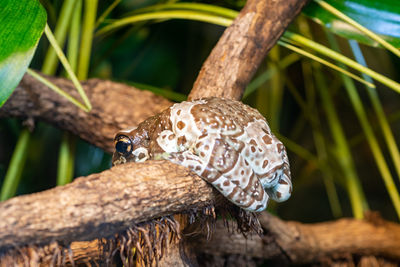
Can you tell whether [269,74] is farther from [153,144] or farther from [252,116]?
[153,144]

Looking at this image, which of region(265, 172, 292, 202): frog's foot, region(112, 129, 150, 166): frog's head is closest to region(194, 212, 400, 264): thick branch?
region(265, 172, 292, 202): frog's foot

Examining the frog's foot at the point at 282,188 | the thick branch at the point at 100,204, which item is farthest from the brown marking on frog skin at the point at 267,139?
the thick branch at the point at 100,204

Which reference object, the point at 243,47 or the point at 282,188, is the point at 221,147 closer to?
the point at 282,188

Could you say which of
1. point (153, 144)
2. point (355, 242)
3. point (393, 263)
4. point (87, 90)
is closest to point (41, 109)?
point (87, 90)

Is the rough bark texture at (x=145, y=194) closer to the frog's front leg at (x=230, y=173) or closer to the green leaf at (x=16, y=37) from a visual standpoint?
the frog's front leg at (x=230, y=173)

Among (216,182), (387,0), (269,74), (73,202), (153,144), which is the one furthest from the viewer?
(269,74)

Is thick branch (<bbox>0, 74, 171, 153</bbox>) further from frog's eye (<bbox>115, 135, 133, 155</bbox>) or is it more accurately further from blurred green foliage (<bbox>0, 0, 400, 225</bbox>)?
frog's eye (<bbox>115, 135, 133, 155</bbox>)

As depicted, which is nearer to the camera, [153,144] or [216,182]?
[216,182]

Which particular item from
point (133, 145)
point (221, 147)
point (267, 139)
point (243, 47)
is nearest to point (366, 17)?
point (243, 47)
